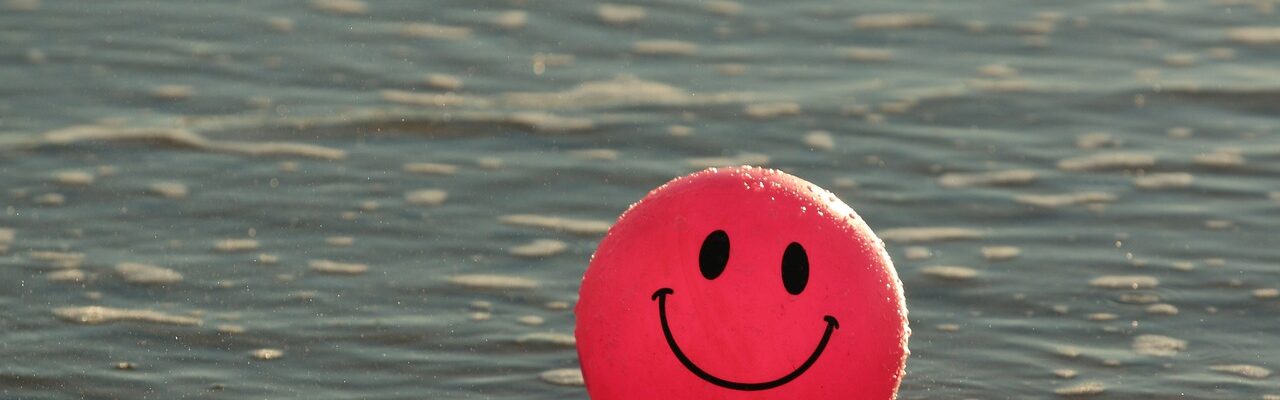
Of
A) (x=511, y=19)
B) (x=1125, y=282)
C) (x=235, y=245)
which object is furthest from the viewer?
(x=511, y=19)

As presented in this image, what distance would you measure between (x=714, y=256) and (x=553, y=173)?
3.69m

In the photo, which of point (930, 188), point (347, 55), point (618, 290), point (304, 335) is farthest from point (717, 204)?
point (347, 55)

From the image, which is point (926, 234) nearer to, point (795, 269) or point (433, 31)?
point (795, 269)

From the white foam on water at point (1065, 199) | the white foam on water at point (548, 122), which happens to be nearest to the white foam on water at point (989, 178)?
the white foam on water at point (1065, 199)

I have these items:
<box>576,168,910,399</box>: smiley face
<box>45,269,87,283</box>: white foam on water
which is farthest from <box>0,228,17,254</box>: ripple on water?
<box>576,168,910,399</box>: smiley face

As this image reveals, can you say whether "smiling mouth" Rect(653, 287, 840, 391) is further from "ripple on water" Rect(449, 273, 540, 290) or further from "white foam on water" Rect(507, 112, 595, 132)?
"white foam on water" Rect(507, 112, 595, 132)

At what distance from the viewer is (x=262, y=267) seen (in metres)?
7.95

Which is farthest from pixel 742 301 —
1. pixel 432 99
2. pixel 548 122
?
pixel 432 99

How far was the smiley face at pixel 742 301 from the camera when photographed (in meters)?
5.46

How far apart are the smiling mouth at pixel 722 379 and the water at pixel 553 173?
1416mm

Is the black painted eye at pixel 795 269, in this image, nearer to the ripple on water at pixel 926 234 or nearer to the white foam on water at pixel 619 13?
the ripple on water at pixel 926 234

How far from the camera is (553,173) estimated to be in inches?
360

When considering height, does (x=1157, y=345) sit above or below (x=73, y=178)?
below

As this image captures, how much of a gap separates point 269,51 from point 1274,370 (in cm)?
559
